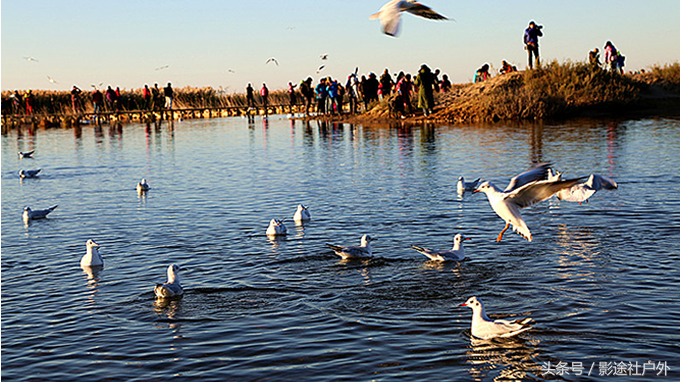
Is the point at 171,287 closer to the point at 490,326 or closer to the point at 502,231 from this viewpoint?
the point at 490,326

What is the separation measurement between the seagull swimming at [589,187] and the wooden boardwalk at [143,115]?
50.0 meters

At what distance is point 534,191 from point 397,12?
2.64m

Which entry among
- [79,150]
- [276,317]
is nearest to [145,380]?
Answer: [276,317]

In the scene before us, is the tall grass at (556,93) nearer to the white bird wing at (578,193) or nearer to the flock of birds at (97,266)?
the white bird wing at (578,193)

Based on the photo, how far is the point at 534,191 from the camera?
908cm

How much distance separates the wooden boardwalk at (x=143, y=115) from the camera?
6044 centimetres

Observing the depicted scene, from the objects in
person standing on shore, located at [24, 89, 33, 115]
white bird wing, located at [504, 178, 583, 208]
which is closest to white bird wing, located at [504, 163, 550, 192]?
white bird wing, located at [504, 178, 583, 208]

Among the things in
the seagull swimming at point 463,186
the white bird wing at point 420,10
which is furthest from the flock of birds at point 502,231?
the seagull swimming at point 463,186

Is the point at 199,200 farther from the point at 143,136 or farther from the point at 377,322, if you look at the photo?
the point at 143,136

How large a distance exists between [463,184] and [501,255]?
18.2 feet

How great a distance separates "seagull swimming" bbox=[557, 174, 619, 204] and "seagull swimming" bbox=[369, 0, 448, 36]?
605cm

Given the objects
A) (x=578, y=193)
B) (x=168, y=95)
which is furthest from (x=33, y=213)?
(x=168, y=95)

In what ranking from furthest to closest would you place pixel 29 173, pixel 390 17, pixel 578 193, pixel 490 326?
pixel 29 173
pixel 578 193
pixel 390 17
pixel 490 326

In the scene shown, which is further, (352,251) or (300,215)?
(300,215)
